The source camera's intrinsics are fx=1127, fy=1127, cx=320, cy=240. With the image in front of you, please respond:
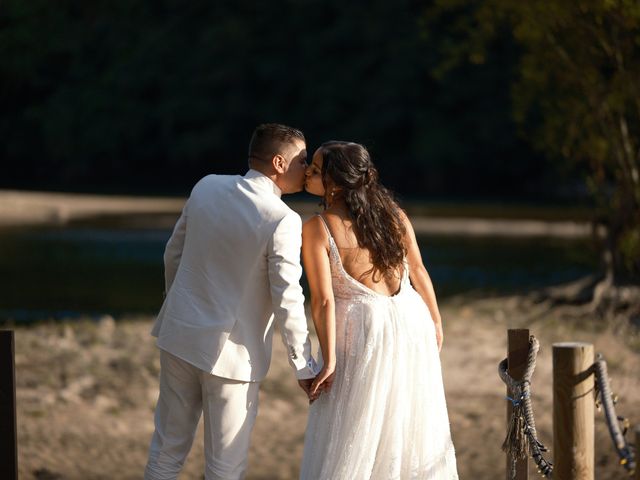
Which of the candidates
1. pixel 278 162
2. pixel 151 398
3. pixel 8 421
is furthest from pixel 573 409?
pixel 151 398

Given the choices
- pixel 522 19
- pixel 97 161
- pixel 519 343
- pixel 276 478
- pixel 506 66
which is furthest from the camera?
pixel 97 161

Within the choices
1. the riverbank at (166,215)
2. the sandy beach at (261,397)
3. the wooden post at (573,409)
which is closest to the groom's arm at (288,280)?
the wooden post at (573,409)

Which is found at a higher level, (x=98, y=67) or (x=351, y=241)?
(x=98, y=67)

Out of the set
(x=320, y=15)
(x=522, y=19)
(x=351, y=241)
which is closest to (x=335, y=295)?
(x=351, y=241)

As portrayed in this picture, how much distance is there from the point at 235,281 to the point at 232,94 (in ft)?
153

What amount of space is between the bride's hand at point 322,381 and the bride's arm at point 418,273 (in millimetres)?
527

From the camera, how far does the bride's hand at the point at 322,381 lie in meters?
4.32

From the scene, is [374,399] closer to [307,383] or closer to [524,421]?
[307,383]

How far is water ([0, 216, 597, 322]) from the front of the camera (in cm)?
1406

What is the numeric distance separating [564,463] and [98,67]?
52028mm

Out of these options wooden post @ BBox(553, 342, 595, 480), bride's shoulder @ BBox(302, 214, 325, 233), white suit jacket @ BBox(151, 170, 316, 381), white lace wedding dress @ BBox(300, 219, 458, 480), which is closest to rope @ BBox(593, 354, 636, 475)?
wooden post @ BBox(553, 342, 595, 480)

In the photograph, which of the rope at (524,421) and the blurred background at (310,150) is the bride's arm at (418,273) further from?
the blurred background at (310,150)

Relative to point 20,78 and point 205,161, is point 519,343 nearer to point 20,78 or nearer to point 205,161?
point 205,161

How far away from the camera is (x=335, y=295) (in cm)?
450
